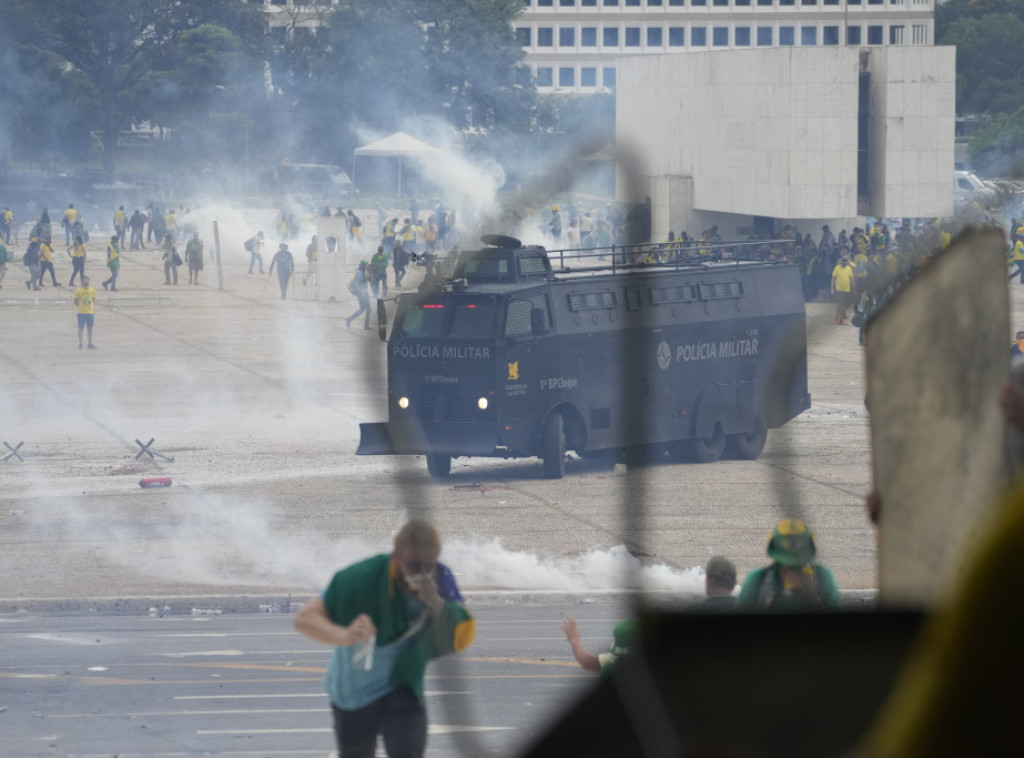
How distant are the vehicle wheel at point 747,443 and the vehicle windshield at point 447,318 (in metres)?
3.93

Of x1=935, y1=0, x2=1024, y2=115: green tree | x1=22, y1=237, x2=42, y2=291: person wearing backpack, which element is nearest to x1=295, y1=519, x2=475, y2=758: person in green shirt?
x1=22, y1=237, x2=42, y2=291: person wearing backpack

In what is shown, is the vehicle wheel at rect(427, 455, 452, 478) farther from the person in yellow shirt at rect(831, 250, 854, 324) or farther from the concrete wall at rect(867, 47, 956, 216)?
the concrete wall at rect(867, 47, 956, 216)

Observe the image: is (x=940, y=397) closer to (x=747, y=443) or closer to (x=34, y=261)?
(x=747, y=443)

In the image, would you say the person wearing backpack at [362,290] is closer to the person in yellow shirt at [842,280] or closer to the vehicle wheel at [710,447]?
the person in yellow shirt at [842,280]

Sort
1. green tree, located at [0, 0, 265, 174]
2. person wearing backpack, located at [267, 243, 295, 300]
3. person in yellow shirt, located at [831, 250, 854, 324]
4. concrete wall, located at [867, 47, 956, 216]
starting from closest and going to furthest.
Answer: person in yellow shirt, located at [831, 250, 854, 324]
person wearing backpack, located at [267, 243, 295, 300]
concrete wall, located at [867, 47, 956, 216]
green tree, located at [0, 0, 265, 174]

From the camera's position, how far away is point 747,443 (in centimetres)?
2166

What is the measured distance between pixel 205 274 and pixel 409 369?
95.4 ft

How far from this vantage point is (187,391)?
87.1 feet

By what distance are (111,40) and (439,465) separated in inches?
2527

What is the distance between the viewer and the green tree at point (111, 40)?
77938 millimetres

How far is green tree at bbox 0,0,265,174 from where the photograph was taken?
77938mm

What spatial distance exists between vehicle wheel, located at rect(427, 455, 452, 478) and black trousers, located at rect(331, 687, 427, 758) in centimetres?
1456

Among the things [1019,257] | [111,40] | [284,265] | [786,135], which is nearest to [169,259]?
[284,265]

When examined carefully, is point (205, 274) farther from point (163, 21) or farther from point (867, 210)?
point (163, 21)
